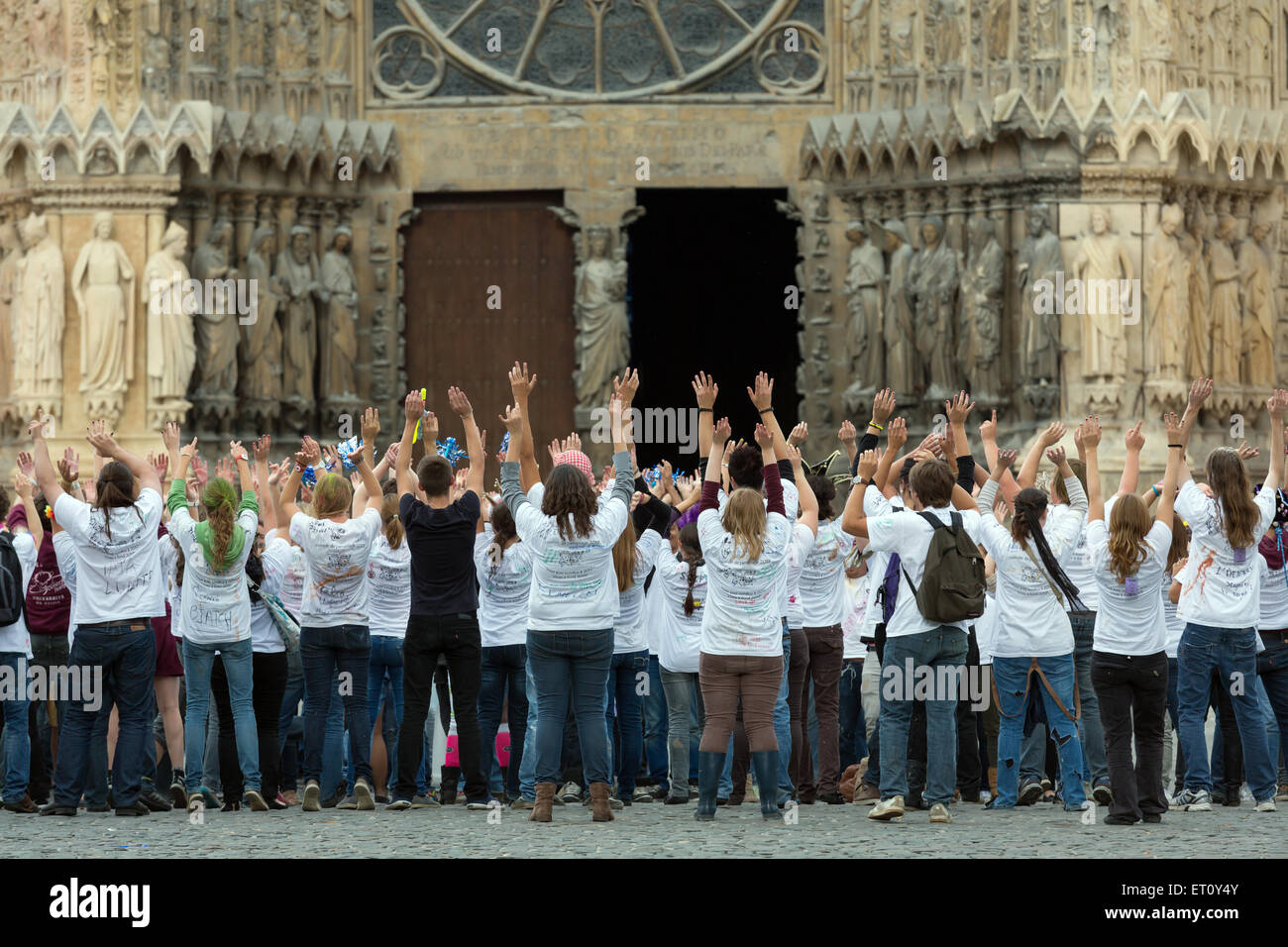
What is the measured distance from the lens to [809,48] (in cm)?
2306

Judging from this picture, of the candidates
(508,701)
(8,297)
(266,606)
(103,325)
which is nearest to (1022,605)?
(508,701)

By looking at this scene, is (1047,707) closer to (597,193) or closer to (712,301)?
(597,193)

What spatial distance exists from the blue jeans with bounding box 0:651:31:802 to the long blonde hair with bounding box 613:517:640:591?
10.8 feet

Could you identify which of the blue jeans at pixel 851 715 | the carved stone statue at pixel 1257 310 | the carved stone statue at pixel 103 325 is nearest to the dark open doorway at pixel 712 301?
the carved stone statue at pixel 1257 310

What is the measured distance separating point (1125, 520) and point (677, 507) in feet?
9.87

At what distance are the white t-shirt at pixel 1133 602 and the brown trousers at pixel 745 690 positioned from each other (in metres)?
1.67

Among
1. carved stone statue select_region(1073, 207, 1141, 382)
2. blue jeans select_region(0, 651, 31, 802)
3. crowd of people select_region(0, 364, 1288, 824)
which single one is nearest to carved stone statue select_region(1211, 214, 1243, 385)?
carved stone statue select_region(1073, 207, 1141, 382)

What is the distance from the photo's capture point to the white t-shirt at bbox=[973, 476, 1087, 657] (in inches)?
435

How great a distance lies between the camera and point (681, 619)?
38.5ft

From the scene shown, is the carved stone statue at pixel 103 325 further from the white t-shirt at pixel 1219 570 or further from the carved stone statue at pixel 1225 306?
the white t-shirt at pixel 1219 570

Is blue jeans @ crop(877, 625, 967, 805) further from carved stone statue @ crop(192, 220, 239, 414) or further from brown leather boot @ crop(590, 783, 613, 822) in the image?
carved stone statue @ crop(192, 220, 239, 414)

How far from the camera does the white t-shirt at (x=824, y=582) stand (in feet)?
38.6

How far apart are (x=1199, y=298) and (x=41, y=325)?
1143cm

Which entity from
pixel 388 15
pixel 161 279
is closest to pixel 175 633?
pixel 161 279
